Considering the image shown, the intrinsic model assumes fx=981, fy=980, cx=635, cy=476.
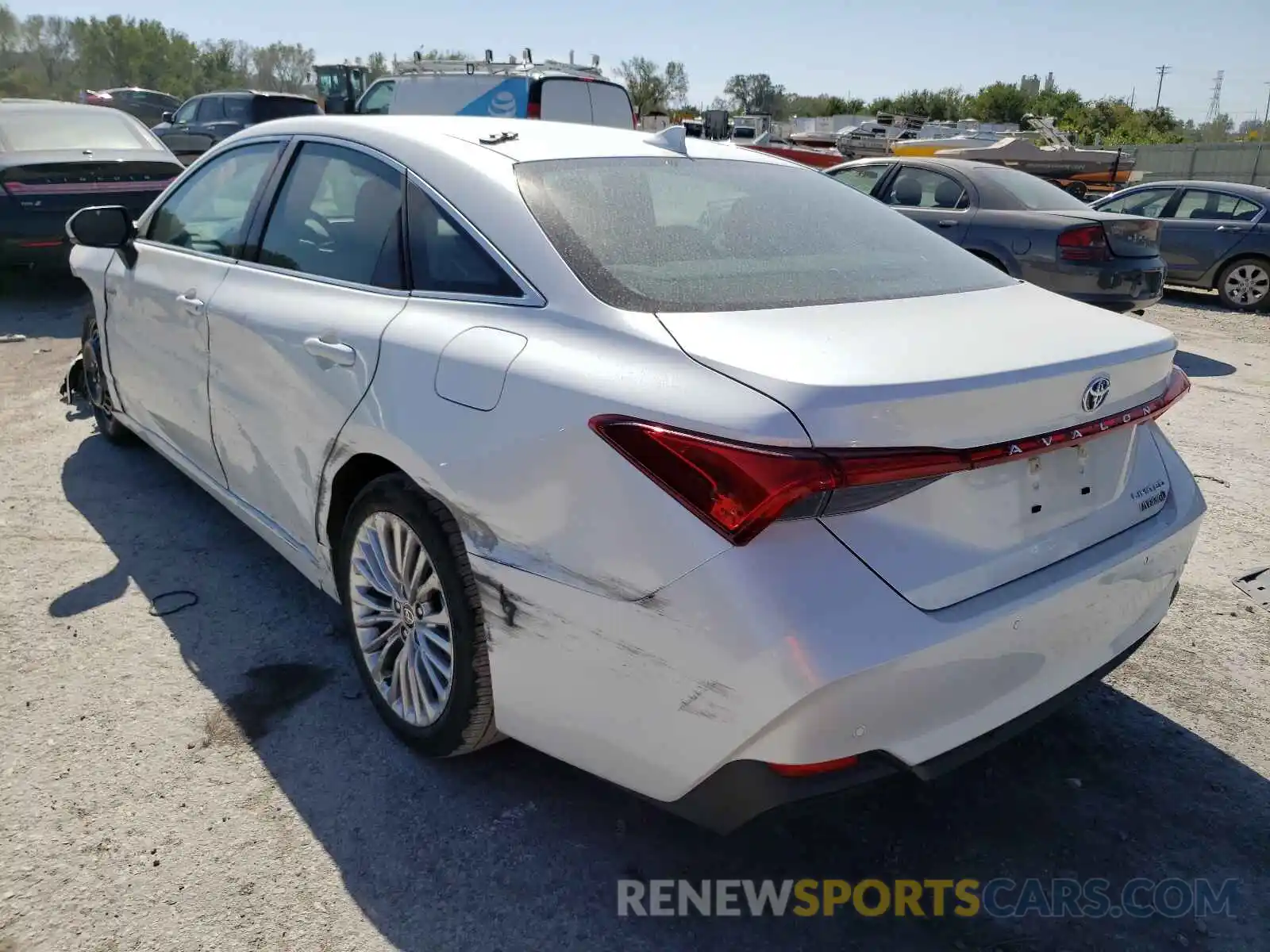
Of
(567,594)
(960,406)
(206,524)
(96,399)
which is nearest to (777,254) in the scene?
(960,406)

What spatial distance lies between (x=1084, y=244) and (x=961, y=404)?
7161 millimetres

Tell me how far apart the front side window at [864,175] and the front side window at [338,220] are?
7.87 metres

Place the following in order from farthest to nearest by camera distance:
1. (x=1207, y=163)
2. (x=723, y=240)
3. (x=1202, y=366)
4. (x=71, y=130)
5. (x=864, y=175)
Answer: (x=1207, y=163), (x=864, y=175), (x=71, y=130), (x=1202, y=366), (x=723, y=240)

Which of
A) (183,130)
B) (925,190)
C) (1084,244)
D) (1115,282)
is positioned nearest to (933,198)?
(925,190)

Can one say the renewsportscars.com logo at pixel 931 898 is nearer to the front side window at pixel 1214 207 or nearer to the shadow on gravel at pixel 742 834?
the shadow on gravel at pixel 742 834

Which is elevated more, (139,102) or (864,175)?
(139,102)

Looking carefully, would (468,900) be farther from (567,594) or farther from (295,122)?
(295,122)

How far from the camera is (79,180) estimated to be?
821 cm

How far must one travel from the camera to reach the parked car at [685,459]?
1.77 metres

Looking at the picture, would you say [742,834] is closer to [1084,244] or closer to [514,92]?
[1084,244]

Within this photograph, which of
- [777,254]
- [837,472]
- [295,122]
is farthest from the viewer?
[295,122]

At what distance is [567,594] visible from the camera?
201 centimetres

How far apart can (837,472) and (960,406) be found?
0.31 metres

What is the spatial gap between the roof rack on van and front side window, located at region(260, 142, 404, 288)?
1145cm
